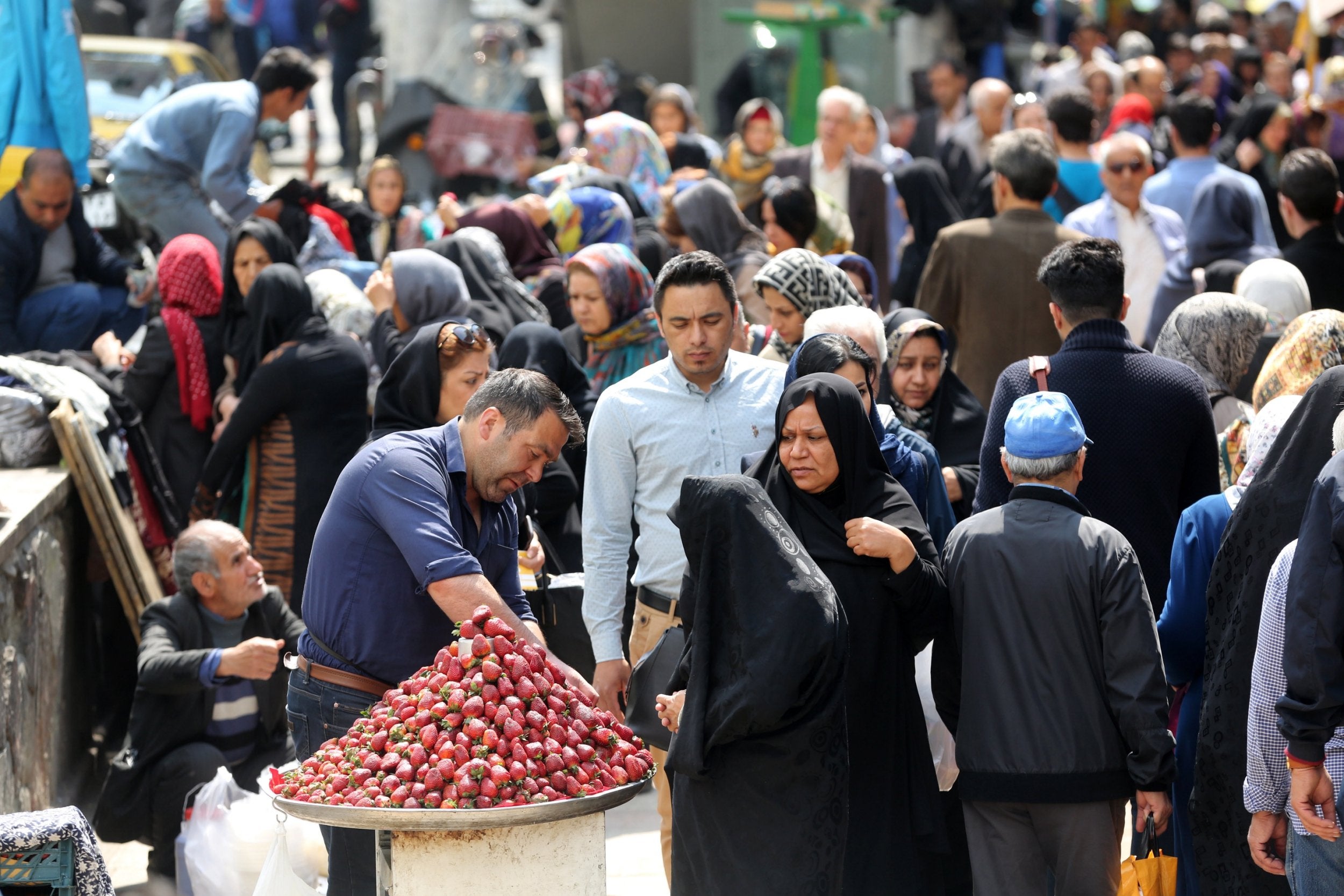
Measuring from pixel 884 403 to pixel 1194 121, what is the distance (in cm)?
330

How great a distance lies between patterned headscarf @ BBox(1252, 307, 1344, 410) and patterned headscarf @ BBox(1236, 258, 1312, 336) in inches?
56.2

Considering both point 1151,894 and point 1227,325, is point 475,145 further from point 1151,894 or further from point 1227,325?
point 1151,894

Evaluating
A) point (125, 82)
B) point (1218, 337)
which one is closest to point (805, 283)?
point (1218, 337)

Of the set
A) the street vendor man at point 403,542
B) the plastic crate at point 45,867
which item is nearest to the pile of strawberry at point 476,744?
the street vendor man at point 403,542

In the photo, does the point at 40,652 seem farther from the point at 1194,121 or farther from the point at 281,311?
the point at 1194,121

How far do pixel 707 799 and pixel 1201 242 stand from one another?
189 inches

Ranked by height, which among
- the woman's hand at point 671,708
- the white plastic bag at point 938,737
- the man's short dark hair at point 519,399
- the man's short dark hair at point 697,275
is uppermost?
the man's short dark hair at point 697,275

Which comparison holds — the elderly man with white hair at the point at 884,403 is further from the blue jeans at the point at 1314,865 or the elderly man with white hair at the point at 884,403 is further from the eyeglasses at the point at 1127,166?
the eyeglasses at the point at 1127,166

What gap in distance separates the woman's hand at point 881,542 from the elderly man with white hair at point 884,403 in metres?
0.39

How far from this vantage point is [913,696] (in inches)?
152

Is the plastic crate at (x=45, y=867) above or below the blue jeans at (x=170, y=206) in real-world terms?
below

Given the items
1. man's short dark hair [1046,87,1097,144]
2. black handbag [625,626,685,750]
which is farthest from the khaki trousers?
man's short dark hair [1046,87,1097,144]

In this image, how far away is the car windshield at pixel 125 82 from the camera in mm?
11336

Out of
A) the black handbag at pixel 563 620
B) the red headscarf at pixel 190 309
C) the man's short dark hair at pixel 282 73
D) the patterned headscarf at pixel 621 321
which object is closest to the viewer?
the black handbag at pixel 563 620
